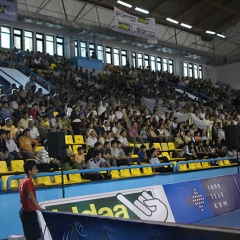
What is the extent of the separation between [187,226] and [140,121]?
12.6 meters

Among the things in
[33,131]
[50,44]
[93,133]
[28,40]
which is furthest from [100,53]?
[33,131]

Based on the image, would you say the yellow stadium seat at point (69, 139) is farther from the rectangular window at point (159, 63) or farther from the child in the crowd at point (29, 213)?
the rectangular window at point (159, 63)

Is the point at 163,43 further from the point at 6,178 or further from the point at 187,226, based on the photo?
the point at 187,226

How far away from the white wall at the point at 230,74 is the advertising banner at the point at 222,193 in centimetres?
2830

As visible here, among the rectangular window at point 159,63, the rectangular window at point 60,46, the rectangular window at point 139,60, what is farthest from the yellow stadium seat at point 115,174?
the rectangular window at point 159,63

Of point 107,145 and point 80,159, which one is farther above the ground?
point 107,145

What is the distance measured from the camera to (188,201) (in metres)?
9.16

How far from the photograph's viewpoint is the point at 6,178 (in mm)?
8281

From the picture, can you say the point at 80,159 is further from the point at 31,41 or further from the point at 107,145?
the point at 31,41

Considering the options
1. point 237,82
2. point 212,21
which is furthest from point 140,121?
point 237,82

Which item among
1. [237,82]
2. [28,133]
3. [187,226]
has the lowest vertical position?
[187,226]

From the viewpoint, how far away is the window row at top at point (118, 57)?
90.7 ft

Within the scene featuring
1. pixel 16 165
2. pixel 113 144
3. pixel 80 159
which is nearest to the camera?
pixel 16 165

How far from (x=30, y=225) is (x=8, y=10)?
522 inches
